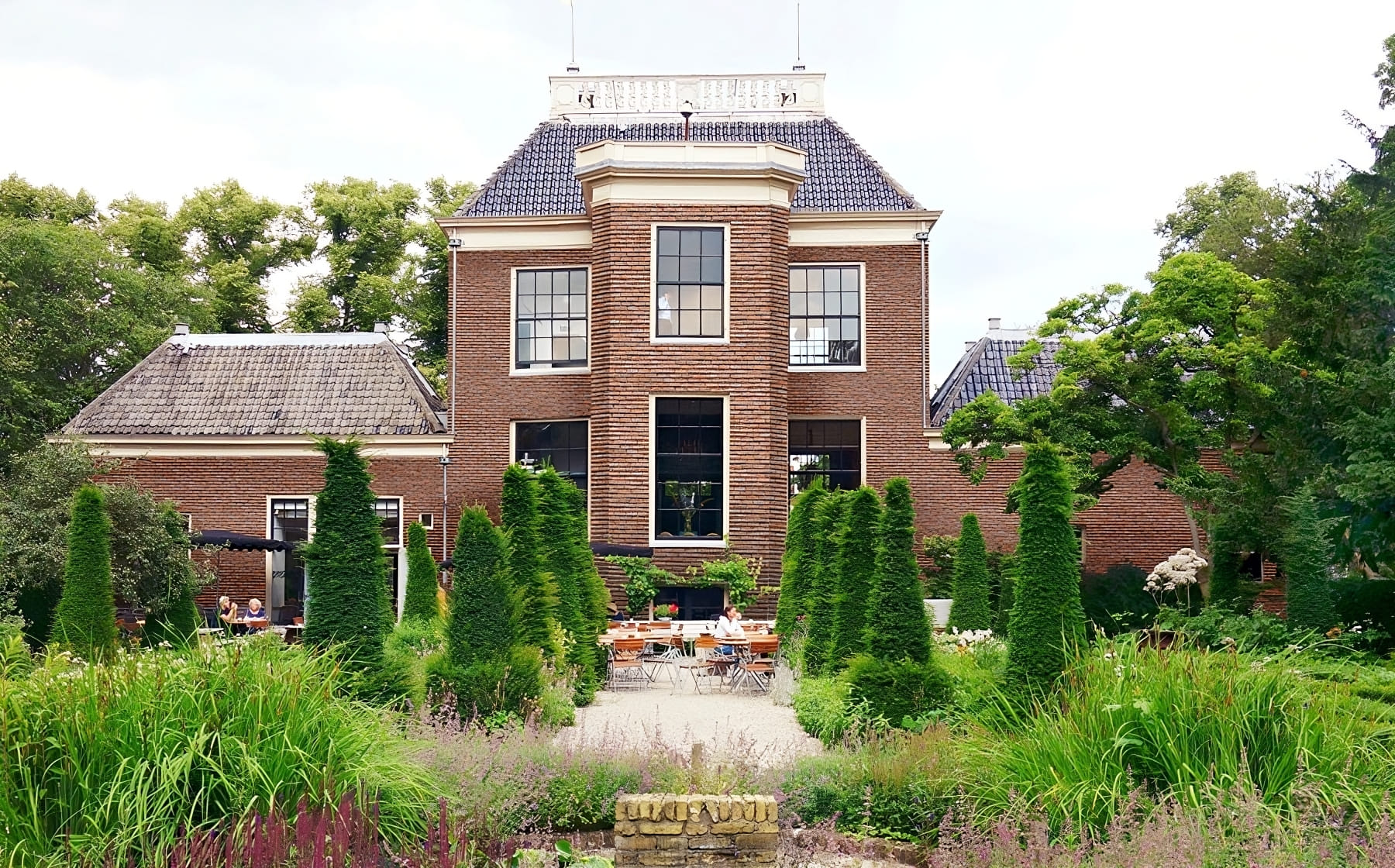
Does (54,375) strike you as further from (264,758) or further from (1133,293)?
(264,758)

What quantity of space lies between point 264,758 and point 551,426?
2155 centimetres

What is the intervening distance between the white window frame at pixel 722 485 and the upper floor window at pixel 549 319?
2.62 metres

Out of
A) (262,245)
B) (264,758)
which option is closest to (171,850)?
(264,758)

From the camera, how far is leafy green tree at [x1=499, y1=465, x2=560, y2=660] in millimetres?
15312

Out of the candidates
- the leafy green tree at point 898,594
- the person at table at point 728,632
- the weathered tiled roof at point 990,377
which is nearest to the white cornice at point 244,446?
the person at table at point 728,632

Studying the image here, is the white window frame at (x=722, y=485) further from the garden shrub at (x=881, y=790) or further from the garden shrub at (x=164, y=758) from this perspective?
the garden shrub at (x=164, y=758)

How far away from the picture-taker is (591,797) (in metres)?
9.44

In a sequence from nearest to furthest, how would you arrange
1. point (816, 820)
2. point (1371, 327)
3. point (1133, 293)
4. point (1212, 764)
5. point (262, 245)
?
1. point (1212, 764)
2. point (816, 820)
3. point (1371, 327)
4. point (1133, 293)
5. point (262, 245)

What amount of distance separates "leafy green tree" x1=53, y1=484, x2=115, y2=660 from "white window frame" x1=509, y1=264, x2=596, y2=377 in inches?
451

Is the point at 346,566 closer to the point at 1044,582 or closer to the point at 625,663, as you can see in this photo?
the point at 1044,582

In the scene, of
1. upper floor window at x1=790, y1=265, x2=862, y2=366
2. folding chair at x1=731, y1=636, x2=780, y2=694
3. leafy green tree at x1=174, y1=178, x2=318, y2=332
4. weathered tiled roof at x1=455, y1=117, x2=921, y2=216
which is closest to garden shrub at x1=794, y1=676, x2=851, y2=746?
folding chair at x1=731, y1=636, x2=780, y2=694

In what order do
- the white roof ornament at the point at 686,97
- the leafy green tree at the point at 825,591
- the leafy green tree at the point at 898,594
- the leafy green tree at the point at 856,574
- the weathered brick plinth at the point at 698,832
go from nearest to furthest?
the weathered brick plinth at the point at 698,832 → the leafy green tree at the point at 898,594 → the leafy green tree at the point at 856,574 → the leafy green tree at the point at 825,591 → the white roof ornament at the point at 686,97

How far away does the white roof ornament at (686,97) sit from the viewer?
98.6 feet

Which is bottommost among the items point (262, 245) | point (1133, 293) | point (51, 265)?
point (1133, 293)
